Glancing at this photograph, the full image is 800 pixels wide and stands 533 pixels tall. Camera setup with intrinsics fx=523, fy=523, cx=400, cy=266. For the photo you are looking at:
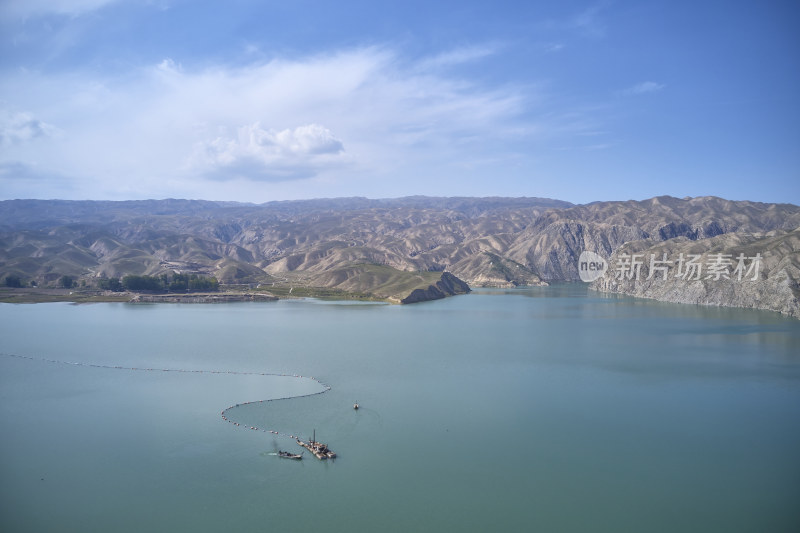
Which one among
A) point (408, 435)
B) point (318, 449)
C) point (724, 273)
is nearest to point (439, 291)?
point (724, 273)

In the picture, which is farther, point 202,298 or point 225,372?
point 202,298

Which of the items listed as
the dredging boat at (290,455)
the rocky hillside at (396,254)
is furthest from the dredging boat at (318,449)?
the rocky hillside at (396,254)

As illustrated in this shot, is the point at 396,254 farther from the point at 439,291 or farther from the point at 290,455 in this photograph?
the point at 290,455

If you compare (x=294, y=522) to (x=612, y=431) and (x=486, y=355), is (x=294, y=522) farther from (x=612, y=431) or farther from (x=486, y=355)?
(x=486, y=355)

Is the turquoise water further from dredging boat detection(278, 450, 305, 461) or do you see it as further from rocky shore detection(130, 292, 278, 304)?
rocky shore detection(130, 292, 278, 304)

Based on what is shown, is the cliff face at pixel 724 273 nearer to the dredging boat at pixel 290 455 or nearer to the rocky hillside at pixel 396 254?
the rocky hillside at pixel 396 254

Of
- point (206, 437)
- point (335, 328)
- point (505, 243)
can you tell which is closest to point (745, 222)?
point (505, 243)
